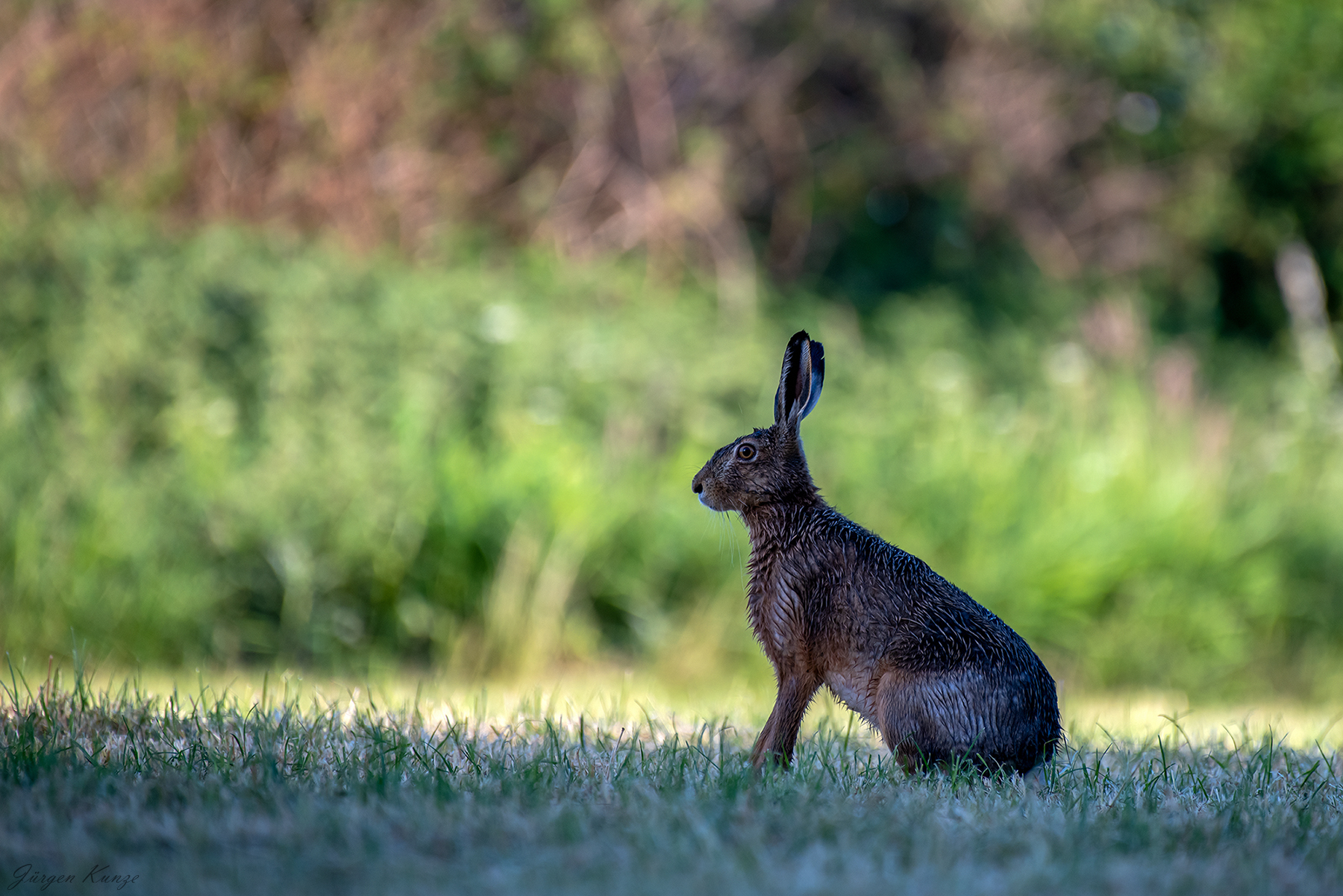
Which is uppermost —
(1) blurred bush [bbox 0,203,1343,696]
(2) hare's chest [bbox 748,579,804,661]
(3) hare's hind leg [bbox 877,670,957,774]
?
(1) blurred bush [bbox 0,203,1343,696]

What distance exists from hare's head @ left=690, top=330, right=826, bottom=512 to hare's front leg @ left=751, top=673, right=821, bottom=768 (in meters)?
0.57

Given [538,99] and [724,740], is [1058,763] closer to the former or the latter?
[724,740]

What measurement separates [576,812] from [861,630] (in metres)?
1.11

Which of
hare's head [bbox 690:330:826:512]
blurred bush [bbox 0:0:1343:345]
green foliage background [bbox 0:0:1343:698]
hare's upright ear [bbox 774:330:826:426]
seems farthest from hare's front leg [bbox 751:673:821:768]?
blurred bush [bbox 0:0:1343:345]

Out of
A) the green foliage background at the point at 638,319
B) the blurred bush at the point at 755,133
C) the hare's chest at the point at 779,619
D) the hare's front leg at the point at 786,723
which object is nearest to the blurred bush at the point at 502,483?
the green foliage background at the point at 638,319

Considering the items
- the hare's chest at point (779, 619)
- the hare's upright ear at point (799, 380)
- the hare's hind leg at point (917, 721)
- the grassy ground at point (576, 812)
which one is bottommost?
the grassy ground at point (576, 812)

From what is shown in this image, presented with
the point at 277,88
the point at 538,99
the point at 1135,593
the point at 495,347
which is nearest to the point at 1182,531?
the point at 1135,593

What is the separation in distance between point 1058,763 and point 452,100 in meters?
8.54

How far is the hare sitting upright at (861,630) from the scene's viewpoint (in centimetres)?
357

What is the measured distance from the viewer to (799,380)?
3.96 m

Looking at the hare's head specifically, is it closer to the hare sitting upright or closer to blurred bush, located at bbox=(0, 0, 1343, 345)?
the hare sitting upright

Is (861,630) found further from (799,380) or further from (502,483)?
(502,483)

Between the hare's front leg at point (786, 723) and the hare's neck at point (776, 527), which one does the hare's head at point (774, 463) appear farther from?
the hare's front leg at point (786, 723)

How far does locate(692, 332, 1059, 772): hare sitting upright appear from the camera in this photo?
11.7ft
